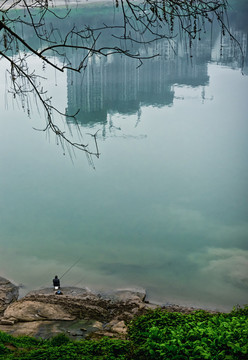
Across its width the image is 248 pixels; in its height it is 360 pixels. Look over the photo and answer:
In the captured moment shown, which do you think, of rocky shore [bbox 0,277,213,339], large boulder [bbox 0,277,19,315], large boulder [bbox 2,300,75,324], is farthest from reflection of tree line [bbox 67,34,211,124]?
large boulder [bbox 2,300,75,324]

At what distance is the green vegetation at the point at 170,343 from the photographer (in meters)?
3.21

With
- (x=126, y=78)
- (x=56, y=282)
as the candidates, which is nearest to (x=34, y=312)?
(x=56, y=282)

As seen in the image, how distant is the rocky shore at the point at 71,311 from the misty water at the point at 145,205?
1.58ft

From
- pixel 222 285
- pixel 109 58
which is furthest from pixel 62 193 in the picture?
pixel 109 58

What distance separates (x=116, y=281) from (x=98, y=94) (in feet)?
47.2

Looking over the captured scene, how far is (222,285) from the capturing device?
9883 millimetres

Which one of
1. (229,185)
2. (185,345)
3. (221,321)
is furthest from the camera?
(229,185)

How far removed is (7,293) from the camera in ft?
30.6

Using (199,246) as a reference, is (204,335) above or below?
above

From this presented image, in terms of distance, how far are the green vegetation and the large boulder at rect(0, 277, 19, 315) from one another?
425 cm

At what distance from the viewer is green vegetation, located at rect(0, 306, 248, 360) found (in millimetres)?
3207

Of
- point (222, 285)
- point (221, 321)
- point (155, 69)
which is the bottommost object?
point (222, 285)

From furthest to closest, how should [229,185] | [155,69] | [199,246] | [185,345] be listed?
[155,69] < [229,185] < [199,246] < [185,345]

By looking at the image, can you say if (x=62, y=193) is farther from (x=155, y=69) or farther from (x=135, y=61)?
(x=135, y=61)
